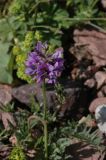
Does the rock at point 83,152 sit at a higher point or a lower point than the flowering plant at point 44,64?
lower

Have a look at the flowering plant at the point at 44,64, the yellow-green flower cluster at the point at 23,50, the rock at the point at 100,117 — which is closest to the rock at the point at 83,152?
the rock at the point at 100,117

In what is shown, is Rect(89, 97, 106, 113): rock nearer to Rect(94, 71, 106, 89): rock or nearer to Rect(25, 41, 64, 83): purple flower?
Rect(94, 71, 106, 89): rock

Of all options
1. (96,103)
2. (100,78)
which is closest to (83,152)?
(96,103)

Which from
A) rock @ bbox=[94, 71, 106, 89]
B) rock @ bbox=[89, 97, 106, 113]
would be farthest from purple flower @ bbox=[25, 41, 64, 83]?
rock @ bbox=[94, 71, 106, 89]

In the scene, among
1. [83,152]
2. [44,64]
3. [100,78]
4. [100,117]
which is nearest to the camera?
[44,64]

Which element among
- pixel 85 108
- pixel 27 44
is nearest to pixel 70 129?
pixel 85 108

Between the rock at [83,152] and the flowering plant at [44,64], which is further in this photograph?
the rock at [83,152]

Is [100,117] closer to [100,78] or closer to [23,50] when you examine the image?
[100,78]

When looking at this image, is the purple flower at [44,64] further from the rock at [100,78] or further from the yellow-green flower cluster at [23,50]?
the rock at [100,78]
